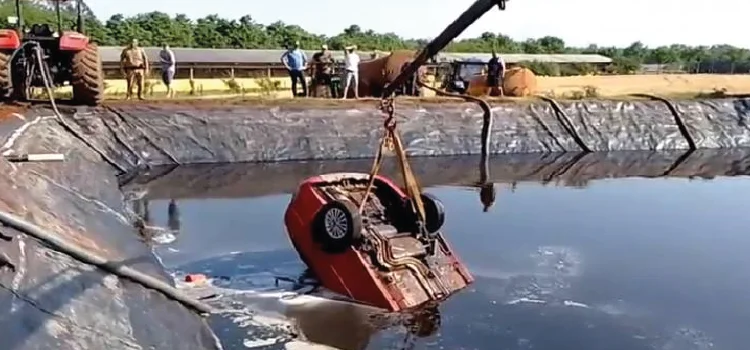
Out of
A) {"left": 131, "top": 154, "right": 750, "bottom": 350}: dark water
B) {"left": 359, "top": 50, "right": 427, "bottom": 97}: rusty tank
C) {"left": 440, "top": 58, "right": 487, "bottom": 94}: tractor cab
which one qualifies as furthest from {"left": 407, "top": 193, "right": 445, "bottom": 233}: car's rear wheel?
{"left": 440, "top": 58, "right": 487, "bottom": 94}: tractor cab

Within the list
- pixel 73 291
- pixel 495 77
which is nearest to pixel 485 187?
pixel 495 77

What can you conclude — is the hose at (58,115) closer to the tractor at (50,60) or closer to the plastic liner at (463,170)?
the tractor at (50,60)

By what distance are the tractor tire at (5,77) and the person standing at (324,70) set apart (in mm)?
7659

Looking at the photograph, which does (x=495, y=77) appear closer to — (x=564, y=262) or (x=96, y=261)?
(x=564, y=262)

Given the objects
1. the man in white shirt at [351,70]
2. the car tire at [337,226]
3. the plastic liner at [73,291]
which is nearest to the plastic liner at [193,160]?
the plastic liner at [73,291]

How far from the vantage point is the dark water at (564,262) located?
26.1 feet

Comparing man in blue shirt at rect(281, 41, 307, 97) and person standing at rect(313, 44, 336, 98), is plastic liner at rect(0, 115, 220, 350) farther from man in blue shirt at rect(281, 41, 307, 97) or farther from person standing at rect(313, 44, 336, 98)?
person standing at rect(313, 44, 336, 98)

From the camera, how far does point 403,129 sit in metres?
19.5

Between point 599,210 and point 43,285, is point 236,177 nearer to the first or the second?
point 599,210

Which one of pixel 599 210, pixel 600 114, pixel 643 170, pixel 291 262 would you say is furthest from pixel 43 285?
pixel 600 114

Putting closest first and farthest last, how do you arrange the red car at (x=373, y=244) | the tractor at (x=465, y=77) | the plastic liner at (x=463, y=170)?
the red car at (x=373, y=244)
the plastic liner at (x=463, y=170)
the tractor at (x=465, y=77)

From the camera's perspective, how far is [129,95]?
66.5ft

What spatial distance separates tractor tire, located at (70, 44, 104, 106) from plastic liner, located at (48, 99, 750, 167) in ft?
0.89

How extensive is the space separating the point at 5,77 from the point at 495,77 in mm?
12502
